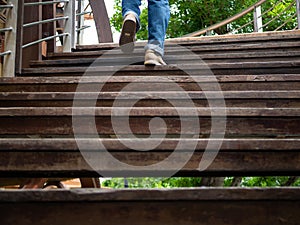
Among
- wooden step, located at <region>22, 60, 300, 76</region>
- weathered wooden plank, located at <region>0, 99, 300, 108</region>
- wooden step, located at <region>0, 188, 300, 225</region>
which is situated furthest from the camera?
wooden step, located at <region>22, 60, 300, 76</region>

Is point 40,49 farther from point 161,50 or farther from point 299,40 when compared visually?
point 299,40

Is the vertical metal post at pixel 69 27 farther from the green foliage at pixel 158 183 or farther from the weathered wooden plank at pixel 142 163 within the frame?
the green foliage at pixel 158 183

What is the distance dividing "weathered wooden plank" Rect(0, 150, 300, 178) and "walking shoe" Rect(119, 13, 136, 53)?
1235 mm

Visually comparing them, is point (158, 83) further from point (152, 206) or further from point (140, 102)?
point (152, 206)

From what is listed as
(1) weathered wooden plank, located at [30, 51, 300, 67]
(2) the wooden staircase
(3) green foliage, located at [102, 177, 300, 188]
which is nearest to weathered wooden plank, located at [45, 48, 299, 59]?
(1) weathered wooden plank, located at [30, 51, 300, 67]

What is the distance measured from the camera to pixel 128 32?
2115 mm

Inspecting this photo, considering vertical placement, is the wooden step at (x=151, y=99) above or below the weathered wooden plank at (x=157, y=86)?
below

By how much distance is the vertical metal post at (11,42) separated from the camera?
78.8 inches

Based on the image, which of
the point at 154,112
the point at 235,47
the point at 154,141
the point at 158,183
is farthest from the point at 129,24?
the point at 158,183

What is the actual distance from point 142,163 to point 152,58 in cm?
111

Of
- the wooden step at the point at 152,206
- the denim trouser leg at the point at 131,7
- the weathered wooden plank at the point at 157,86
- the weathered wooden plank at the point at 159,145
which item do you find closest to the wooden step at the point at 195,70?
the weathered wooden plank at the point at 157,86

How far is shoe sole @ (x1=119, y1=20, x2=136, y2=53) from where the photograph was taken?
208cm

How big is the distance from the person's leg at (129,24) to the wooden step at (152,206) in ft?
4.55

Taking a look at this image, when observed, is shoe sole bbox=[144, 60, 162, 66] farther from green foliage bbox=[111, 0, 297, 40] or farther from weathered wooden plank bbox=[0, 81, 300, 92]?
green foliage bbox=[111, 0, 297, 40]
